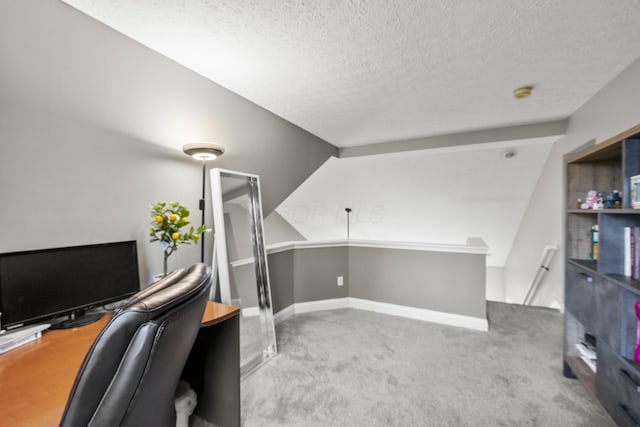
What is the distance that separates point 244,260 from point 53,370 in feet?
4.90

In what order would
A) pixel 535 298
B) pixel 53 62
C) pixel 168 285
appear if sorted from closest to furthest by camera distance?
pixel 168 285, pixel 53 62, pixel 535 298

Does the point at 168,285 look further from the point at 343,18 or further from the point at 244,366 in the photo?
the point at 244,366

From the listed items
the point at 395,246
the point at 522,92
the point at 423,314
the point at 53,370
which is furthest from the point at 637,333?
the point at 53,370

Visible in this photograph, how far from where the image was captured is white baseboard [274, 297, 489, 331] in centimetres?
298

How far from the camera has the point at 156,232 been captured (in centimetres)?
174

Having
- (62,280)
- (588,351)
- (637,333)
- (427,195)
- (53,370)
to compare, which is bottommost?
(588,351)

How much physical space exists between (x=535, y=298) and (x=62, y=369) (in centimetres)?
519

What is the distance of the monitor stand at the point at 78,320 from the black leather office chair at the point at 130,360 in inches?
38.2

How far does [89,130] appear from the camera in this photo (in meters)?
1.56

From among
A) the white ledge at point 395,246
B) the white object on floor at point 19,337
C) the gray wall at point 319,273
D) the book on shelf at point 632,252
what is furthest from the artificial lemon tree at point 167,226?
the book on shelf at point 632,252

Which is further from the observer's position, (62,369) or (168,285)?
(62,369)

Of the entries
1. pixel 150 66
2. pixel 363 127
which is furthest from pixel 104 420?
pixel 363 127

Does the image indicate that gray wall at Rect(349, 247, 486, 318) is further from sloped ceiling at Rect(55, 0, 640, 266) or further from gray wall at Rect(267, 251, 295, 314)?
sloped ceiling at Rect(55, 0, 640, 266)

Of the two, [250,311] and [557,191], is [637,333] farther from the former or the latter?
[250,311]
